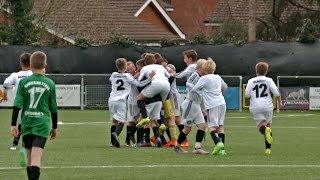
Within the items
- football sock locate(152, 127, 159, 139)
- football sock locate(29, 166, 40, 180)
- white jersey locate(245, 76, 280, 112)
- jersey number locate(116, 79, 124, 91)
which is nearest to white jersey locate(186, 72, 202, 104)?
white jersey locate(245, 76, 280, 112)

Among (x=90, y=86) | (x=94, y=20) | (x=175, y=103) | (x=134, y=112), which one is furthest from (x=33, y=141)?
(x=94, y=20)

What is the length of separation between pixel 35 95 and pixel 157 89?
283 inches

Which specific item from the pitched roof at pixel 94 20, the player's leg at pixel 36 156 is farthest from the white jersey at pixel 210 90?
the pitched roof at pixel 94 20

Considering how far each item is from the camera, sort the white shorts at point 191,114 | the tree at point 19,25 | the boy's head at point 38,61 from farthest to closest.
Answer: the tree at point 19,25 < the white shorts at point 191,114 < the boy's head at point 38,61

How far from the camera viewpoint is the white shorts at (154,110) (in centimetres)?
2078

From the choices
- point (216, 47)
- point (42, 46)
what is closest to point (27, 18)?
point (42, 46)

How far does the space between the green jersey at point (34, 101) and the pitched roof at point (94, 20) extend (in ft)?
111

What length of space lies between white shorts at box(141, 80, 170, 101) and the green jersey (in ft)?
23.0

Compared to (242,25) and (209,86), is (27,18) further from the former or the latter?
(209,86)

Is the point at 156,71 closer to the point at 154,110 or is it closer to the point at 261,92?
the point at 154,110

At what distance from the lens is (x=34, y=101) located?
13570 millimetres

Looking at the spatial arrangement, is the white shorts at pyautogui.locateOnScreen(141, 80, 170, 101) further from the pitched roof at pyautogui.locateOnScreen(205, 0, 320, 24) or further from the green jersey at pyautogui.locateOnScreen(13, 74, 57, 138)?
the pitched roof at pyautogui.locateOnScreen(205, 0, 320, 24)

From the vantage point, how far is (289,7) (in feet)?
181

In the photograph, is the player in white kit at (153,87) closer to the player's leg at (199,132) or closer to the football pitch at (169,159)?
the football pitch at (169,159)
